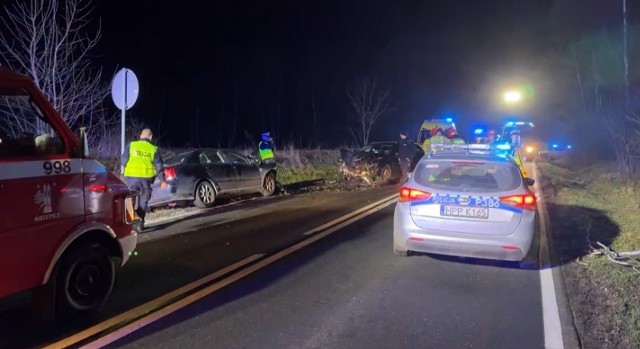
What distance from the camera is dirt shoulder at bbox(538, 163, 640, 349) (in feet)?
14.9

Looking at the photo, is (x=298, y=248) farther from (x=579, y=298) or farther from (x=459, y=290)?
(x=579, y=298)

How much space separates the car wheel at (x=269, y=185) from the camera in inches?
583

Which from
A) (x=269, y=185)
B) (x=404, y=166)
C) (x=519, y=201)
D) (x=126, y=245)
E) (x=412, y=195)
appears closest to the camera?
(x=126, y=245)

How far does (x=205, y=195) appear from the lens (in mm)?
12156

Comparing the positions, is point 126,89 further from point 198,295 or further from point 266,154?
point 198,295

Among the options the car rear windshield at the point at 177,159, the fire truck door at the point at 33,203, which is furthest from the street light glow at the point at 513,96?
the fire truck door at the point at 33,203

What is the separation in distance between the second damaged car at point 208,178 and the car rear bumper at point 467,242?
655cm

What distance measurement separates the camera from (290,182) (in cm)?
1942

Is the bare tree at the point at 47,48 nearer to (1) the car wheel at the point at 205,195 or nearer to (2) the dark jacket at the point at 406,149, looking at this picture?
(1) the car wheel at the point at 205,195

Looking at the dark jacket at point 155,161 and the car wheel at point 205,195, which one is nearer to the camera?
the dark jacket at point 155,161

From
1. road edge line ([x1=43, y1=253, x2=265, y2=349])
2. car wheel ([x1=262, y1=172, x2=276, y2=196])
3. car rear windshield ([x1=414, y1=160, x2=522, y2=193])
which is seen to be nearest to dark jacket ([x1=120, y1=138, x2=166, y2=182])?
road edge line ([x1=43, y1=253, x2=265, y2=349])

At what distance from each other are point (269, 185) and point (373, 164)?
4462 mm

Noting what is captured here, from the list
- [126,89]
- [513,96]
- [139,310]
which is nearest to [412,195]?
[139,310]

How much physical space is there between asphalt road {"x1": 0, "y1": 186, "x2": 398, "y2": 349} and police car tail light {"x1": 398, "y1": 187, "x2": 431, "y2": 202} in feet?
6.86
